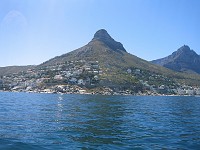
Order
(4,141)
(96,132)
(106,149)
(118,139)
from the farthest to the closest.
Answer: (96,132)
(118,139)
(4,141)
(106,149)

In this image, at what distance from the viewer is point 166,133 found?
117 feet

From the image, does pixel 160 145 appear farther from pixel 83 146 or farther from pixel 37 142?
pixel 37 142

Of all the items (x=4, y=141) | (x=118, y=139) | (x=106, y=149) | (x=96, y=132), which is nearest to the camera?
(x=106, y=149)

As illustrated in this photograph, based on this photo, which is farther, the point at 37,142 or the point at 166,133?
the point at 166,133

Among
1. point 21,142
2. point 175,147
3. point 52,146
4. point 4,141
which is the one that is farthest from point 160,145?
point 4,141

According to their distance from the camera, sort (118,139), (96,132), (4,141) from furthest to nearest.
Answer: (96,132), (118,139), (4,141)

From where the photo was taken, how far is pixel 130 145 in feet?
90.5

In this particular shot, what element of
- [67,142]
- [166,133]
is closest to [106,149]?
[67,142]

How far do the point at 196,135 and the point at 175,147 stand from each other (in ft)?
32.2

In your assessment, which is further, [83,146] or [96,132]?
[96,132]

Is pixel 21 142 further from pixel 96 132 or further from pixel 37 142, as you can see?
pixel 96 132

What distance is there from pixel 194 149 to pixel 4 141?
19.7m

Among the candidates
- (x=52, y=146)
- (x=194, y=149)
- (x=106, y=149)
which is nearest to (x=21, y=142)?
(x=52, y=146)

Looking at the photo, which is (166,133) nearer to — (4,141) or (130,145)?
(130,145)
